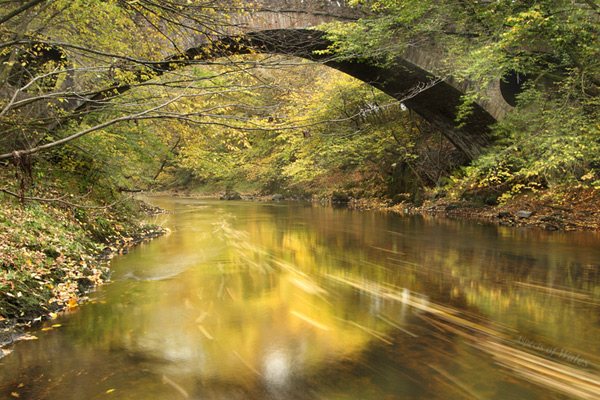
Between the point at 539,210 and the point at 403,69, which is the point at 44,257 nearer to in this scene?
the point at 403,69

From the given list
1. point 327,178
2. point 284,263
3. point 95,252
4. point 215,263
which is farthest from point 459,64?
point 327,178

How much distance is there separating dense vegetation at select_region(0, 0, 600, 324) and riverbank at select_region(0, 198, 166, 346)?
0.10 feet

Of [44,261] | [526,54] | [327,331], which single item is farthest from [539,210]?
[44,261]

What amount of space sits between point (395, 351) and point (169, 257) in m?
5.41

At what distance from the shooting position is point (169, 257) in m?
7.55

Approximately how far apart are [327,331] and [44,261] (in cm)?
381

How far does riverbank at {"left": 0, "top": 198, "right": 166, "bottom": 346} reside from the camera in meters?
A: 4.04

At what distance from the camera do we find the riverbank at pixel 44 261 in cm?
404

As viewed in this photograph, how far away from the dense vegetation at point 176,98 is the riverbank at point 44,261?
0.10 ft

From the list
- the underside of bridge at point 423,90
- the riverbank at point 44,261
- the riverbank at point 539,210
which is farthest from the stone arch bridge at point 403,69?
the riverbank at point 44,261

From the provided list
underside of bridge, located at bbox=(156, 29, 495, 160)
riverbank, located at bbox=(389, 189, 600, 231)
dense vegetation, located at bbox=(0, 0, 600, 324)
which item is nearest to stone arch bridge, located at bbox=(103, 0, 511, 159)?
underside of bridge, located at bbox=(156, 29, 495, 160)

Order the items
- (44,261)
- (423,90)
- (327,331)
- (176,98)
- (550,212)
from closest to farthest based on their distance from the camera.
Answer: (327,331) → (176,98) → (44,261) → (550,212) → (423,90)

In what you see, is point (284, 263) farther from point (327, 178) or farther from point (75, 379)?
point (327, 178)

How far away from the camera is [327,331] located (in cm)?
389
